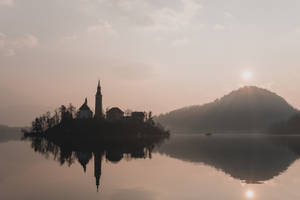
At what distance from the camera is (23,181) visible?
4469 cm

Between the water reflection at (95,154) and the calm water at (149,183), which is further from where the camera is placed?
the water reflection at (95,154)

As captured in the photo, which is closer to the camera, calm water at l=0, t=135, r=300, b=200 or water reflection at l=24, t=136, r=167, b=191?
calm water at l=0, t=135, r=300, b=200

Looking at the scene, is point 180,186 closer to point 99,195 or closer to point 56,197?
point 99,195

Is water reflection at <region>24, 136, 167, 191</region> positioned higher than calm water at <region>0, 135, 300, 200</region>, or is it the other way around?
water reflection at <region>24, 136, 167, 191</region>

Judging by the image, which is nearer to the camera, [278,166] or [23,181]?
[23,181]

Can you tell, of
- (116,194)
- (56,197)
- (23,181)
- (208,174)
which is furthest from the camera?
(208,174)

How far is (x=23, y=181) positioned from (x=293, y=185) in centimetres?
Answer: 3577

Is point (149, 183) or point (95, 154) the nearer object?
point (149, 183)

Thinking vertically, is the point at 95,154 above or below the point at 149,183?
above

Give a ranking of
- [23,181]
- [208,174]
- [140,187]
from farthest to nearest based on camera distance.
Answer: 1. [208,174]
2. [23,181]
3. [140,187]

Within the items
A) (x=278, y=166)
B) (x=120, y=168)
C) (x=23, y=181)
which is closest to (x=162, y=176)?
(x=120, y=168)

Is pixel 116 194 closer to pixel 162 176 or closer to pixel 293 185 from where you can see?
pixel 162 176

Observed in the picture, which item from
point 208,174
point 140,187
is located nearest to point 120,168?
point 208,174

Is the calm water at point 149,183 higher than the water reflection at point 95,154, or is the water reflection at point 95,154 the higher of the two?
the water reflection at point 95,154
